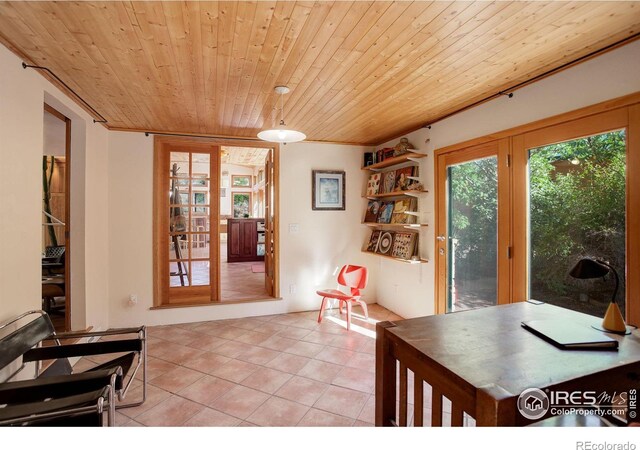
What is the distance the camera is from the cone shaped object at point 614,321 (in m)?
1.42

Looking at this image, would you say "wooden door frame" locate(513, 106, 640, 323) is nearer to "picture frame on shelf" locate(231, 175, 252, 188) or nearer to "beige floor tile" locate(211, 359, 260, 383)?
"beige floor tile" locate(211, 359, 260, 383)

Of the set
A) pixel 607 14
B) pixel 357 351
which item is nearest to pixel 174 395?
pixel 357 351

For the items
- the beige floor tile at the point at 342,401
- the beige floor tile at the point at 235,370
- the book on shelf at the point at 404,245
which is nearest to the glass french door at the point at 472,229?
the book on shelf at the point at 404,245

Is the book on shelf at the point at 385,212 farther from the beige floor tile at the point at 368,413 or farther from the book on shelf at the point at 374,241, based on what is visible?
the beige floor tile at the point at 368,413

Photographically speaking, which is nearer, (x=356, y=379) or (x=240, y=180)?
(x=356, y=379)

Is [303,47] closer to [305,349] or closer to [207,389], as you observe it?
[207,389]

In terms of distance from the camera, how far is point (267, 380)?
98.0 inches

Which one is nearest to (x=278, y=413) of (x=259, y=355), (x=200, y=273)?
(x=259, y=355)

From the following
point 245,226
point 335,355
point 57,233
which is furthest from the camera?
point 245,226

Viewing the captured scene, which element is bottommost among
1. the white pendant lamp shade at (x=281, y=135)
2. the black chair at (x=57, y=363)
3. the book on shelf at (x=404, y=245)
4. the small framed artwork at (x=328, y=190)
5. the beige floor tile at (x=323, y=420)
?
the beige floor tile at (x=323, y=420)

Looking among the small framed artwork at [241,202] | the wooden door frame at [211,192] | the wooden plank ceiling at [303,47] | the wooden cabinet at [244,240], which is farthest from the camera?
the small framed artwork at [241,202]

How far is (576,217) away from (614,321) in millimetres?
1038

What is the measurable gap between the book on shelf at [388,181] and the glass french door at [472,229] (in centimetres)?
72
